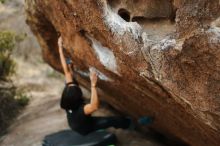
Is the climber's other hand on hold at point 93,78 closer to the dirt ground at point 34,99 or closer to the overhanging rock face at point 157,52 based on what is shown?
the overhanging rock face at point 157,52

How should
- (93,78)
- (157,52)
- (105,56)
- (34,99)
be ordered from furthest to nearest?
(34,99) → (93,78) → (105,56) → (157,52)

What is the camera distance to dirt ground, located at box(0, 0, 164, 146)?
920 centimetres

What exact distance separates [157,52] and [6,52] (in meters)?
7.94

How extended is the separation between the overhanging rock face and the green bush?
12.5 feet

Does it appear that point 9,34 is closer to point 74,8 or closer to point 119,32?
point 74,8

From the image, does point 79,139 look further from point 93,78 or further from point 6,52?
point 6,52

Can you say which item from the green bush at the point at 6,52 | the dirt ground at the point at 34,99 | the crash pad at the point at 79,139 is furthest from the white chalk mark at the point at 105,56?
the green bush at the point at 6,52

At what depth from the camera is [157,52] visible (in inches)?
198

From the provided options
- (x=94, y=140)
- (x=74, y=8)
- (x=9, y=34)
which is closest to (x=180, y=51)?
(x=74, y=8)

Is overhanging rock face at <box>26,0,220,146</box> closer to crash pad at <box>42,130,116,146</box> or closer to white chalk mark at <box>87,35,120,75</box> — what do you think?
white chalk mark at <box>87,35,120,75</box>

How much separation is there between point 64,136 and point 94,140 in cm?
88

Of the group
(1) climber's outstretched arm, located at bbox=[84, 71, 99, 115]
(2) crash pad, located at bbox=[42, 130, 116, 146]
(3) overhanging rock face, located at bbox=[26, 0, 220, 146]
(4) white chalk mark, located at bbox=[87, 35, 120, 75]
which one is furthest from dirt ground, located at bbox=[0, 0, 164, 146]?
(4) white chalk mark, located at bbox=[87, 35, 120, 75]

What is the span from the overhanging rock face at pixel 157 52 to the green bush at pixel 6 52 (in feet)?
12.5

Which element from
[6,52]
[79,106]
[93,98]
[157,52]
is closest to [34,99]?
[6,52]
